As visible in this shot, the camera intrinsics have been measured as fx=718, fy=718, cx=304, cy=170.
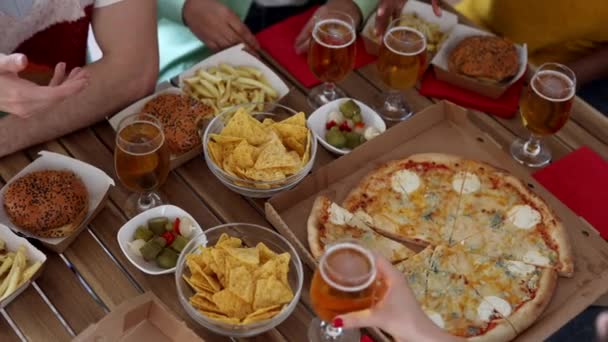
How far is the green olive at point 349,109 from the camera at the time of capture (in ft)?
6.84

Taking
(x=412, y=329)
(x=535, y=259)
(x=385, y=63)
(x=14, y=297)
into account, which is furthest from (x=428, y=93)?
(x=14, y=297)

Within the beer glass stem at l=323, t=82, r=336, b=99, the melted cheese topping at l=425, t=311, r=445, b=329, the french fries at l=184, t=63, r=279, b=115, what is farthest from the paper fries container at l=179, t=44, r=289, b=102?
the melted cheese topping at l=425, t=311, r=445, b=329

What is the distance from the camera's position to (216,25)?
247 cm

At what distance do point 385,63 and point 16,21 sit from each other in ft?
3.62

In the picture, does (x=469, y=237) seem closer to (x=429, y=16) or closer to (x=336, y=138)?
(x=336, y=138)

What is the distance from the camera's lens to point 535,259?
1883mm

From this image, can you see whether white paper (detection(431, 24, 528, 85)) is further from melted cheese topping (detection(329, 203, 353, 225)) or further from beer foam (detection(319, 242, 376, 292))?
beer foam (detection(319, 242, 376, 292))

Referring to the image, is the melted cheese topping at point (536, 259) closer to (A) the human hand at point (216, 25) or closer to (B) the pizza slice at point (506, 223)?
(B) the pizza slice at point (506, 223)

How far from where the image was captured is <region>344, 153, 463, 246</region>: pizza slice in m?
1.95

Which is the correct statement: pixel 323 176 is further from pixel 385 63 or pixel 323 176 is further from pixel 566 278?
pixel 566 278

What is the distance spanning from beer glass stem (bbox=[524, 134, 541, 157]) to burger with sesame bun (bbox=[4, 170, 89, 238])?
1243 mm

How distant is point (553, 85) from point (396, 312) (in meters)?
0.88

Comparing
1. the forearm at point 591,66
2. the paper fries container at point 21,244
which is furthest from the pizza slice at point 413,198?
the forearm at point 591,66

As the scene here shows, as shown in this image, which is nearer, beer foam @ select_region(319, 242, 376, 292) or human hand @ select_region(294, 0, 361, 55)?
beer foam @ select_region(319, 242, 376, 292)
